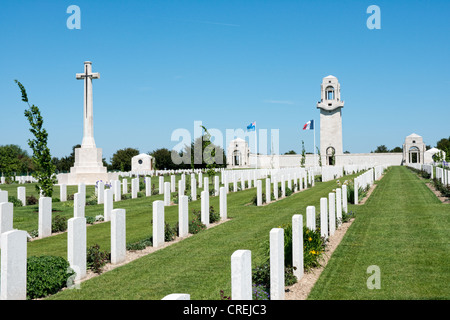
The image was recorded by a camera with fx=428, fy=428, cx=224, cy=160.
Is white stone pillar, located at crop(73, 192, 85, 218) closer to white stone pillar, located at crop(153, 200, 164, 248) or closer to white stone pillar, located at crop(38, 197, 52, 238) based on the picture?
white stone pillar, located at crop(38, 197, 52, 238)

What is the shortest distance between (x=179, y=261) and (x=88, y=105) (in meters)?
22.0

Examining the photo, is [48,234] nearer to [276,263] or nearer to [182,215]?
[182,215]

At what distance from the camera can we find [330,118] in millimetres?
75062

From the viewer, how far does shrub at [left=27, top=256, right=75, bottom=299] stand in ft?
19.8

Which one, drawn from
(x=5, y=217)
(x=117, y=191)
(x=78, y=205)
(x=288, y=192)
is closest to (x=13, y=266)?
(x=5, y=217)

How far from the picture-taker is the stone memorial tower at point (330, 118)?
244 feet

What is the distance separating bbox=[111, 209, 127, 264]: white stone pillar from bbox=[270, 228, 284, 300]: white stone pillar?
11.5 ft

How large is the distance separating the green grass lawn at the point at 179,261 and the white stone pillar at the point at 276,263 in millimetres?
675

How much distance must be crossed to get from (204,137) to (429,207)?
1520 centimetres

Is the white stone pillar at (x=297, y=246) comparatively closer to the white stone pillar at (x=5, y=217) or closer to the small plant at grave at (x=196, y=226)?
the small plant at grave at (x=196, y=226)

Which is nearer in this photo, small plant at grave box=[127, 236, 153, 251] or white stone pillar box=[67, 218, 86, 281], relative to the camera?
white stone pillar box=[67, 218, 86, 281]

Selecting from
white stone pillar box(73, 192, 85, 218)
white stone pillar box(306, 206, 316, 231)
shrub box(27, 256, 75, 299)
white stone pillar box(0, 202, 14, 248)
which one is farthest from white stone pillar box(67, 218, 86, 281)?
white stone pillar box(73, 192, 85, 218)

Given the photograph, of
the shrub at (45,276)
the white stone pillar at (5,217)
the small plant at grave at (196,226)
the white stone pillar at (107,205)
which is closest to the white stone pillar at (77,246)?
the shrub at (45,276)

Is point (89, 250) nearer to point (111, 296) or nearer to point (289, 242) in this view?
point (111, 296)
